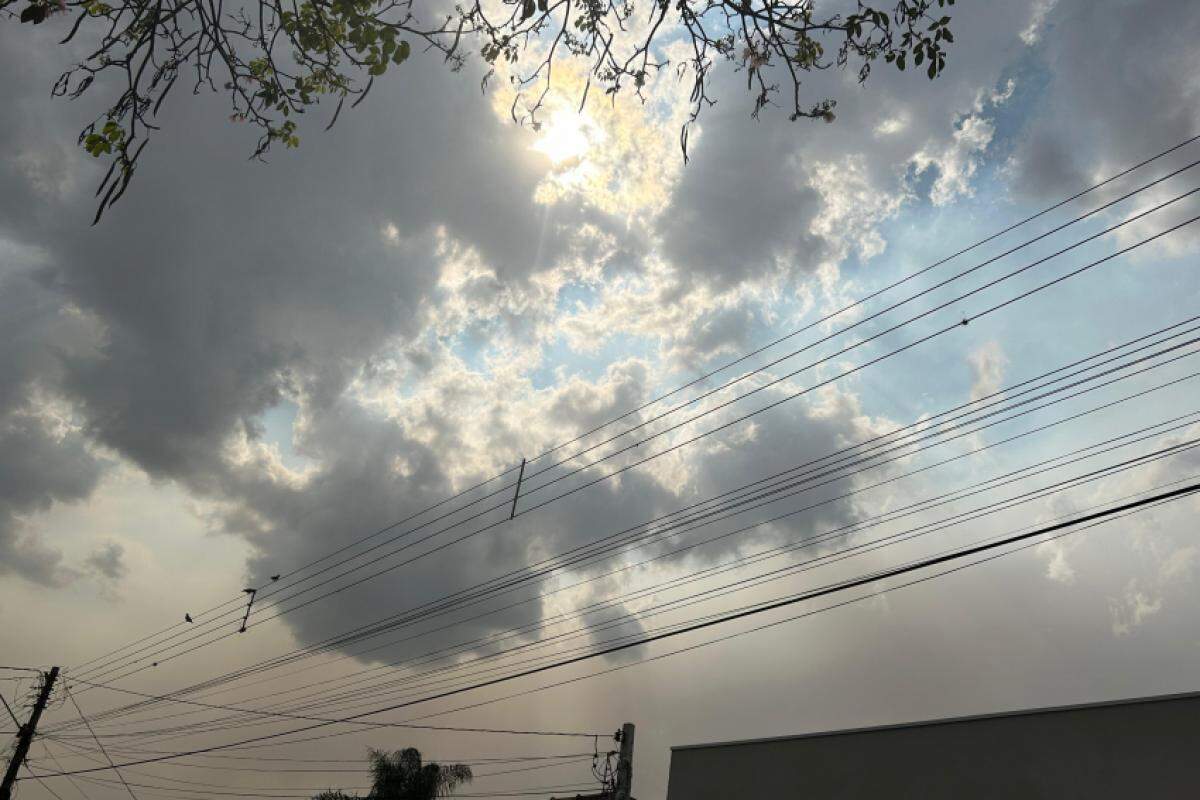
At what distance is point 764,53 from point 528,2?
1744mm

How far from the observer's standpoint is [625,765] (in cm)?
1858

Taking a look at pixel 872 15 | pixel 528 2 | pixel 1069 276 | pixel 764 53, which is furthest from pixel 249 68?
pixel 1069 276

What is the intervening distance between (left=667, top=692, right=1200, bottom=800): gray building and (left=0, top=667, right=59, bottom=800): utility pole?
24081 mm

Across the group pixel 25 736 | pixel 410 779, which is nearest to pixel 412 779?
pixel 410 779

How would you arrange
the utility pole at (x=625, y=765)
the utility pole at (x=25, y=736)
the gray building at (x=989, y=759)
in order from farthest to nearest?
the utility pole at (x=25, y=736), the utility pole at (x=625, y=765), the gray building at (x=989, y=759)

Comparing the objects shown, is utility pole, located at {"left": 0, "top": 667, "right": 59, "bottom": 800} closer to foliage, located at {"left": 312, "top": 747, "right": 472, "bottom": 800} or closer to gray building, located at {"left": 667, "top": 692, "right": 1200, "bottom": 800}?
foliage, located at {"left": 312, "top": 747, "right": 472, "bottom": 800}

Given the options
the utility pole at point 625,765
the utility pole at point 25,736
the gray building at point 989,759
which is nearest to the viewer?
the gray building at point 989,759

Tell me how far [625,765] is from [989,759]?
881cm

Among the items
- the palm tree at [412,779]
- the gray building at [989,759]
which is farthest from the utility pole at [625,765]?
the palm tree at [412,779]

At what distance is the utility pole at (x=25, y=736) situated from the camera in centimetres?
2550

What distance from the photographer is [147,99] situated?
4.10m

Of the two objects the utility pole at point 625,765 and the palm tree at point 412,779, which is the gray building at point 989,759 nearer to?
the utility pole at point 625,765

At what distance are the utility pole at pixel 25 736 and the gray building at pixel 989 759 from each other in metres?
24.1

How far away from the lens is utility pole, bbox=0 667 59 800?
83.7 feet
